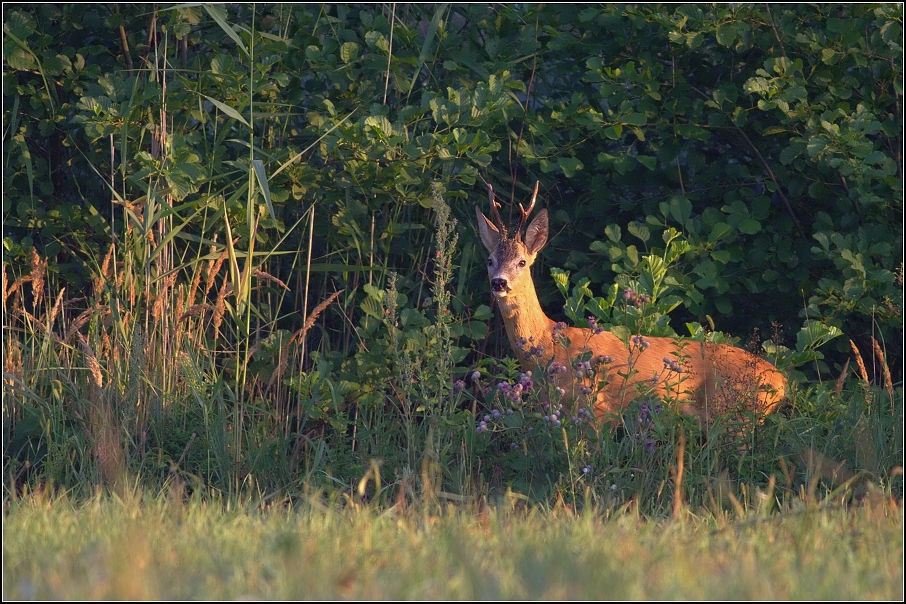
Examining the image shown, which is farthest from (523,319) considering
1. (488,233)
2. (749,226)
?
(749,226)

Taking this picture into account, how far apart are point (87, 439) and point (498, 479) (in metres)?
1.71

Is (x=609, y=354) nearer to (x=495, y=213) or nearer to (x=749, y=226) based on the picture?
(x=495, y=213)

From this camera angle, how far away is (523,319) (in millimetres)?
5250

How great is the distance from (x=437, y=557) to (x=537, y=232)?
3.12 m

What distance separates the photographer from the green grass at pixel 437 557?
2.17 meters

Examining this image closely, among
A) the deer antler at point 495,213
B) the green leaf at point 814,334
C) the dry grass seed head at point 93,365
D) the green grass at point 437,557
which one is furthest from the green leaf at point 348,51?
the green grass at point 437,557

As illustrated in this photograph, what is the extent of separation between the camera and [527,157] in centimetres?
559

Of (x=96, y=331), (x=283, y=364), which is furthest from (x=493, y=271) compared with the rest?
(x=96, y=331)

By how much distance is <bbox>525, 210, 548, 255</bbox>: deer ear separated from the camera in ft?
17.5

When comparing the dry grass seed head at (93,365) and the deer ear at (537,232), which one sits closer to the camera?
the dry grass seed head at (93,365)

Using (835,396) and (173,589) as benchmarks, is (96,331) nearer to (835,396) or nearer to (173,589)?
(173,589)

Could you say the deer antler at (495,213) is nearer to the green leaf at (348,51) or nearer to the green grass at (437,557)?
the green leaf at (348,51)

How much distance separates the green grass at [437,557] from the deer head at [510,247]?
6.80 feet

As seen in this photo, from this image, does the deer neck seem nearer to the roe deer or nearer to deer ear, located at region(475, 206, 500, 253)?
the roe deer
